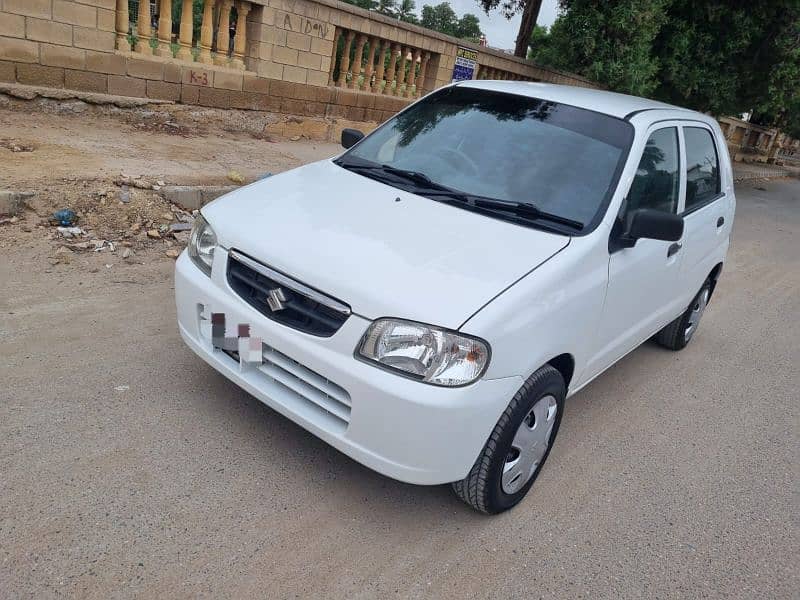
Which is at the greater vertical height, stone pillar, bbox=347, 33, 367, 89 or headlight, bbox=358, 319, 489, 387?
stone pillar, bbox=347, 33, 367, 89

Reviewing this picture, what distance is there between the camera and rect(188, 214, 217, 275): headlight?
323 cm

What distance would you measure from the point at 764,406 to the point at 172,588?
4.00m

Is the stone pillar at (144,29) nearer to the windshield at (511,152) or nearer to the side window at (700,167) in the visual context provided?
the windshield at (511,152)

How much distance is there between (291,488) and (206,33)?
23.1ft

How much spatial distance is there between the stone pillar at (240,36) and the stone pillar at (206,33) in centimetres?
34

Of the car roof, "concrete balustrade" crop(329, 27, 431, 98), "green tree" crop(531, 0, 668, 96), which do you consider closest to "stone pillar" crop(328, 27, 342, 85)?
"concrete balustrade" crop(329, 27, 431, 98)

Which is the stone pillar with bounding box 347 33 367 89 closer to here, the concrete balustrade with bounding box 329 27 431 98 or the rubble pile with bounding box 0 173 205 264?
the concrete balustrade with bounding box 329 27 431 98

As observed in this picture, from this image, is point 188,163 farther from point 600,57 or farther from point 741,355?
point 600,57

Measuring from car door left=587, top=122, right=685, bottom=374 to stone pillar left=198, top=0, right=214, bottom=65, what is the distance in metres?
6.17

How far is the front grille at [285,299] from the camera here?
2730 millimetres

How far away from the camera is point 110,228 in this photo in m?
5.55

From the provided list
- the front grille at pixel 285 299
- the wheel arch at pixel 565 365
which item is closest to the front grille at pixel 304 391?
the front grille at pixel 285 299

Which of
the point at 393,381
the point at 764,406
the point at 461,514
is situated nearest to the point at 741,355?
the point at 764,406

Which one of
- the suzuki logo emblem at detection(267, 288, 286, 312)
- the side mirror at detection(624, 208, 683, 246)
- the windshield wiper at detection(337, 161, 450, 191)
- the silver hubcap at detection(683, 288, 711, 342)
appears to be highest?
the side mirror at detection(624, 208, 683, 246)
